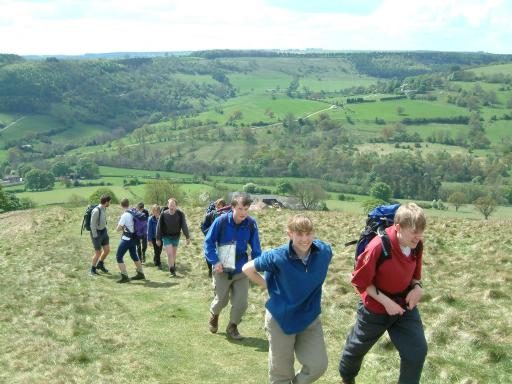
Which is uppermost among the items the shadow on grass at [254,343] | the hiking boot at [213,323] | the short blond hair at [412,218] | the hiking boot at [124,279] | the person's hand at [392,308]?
the short blond hair at [412,218]

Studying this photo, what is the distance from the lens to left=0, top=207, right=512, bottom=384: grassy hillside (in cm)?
764

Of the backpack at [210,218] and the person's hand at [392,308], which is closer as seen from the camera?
the person's hand at [392,308]

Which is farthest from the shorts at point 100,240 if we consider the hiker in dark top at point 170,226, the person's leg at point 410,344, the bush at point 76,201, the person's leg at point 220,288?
the bush at point 76,201

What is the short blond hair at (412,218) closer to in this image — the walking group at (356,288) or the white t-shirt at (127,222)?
the walking group at (356,288)

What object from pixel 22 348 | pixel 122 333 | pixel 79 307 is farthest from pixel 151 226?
pixel 22 348

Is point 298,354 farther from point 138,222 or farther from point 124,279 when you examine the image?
point 138,222

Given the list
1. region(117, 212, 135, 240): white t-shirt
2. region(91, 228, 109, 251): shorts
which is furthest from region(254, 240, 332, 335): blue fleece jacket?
region(91, 228, 109, 251): shorts

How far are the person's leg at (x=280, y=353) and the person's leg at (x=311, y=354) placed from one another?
0.35 ft

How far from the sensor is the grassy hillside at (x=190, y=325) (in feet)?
25.1

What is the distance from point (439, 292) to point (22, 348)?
8174 mm

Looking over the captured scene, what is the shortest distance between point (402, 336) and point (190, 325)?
5.17 m

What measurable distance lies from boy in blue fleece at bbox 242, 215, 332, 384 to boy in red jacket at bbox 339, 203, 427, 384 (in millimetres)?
486

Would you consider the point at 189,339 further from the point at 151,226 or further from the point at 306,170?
the point at 306,170

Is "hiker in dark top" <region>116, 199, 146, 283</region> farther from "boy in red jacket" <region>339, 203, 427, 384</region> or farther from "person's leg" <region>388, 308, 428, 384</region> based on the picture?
"person's leg" <region>388, 308, 428, 384</region>
